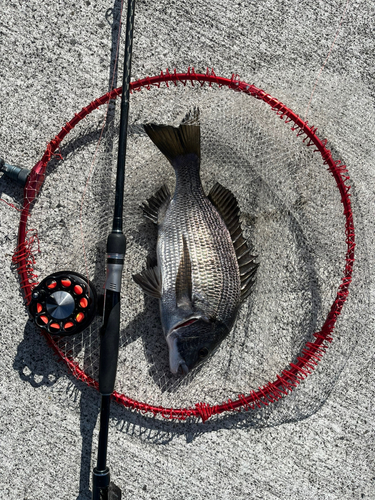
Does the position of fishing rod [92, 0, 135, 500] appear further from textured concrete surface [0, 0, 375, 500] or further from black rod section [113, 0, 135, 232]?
textured concrete surface [0, 0, 375, 500]

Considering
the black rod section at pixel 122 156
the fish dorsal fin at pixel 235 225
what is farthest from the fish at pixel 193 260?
the black rod section at pixel 122 156

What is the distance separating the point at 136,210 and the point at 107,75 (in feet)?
2.13

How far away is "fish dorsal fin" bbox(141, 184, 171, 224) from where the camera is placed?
71.4 inches

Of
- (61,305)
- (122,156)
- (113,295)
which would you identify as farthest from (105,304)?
(122,156)

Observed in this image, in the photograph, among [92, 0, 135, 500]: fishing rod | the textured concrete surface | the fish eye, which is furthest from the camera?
the textured concrete surface

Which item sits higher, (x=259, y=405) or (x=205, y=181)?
(x=205, y=181)

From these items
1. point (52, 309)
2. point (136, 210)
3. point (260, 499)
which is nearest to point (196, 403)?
point (260, 499)

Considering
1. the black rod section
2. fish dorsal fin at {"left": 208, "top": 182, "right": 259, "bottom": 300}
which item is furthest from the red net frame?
fish dorsal fin at {"left": 208, "top": 182, "right": 259, "bottom": 300}

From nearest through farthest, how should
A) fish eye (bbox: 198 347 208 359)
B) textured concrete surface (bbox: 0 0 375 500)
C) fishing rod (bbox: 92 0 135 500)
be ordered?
fishing rod (bbox: 92 0 135 500) < fish eye (bbox: 198 347 208 359) < textured concrete surface (bbox: 0 0 375 500)

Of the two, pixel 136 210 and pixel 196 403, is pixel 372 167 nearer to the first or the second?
pixel 136 210

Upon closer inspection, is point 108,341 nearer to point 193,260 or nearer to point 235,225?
point 193,260

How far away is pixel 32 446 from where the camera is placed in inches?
77.0

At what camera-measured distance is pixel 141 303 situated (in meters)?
1.95

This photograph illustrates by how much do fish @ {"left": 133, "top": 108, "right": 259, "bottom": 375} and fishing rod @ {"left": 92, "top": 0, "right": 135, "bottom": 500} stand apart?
13 centimetres
